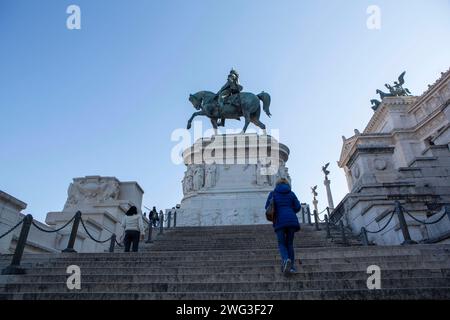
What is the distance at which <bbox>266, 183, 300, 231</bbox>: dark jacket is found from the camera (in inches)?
212

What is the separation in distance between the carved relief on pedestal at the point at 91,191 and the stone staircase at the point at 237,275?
7292 millimetres

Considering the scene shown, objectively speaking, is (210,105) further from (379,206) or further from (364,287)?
(364,287)

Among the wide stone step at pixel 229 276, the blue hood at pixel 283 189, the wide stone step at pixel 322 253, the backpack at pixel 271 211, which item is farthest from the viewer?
the wide stone step at pixel 322 253

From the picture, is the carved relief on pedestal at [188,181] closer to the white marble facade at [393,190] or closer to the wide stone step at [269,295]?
the white marble facade at [393,190]

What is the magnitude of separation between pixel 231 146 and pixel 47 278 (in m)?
13.0

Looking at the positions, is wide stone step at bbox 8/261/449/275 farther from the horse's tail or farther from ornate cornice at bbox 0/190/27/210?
the horse's tail

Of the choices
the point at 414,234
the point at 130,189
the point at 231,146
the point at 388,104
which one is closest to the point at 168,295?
the point at 414,234

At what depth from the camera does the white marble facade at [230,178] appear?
1567 cm

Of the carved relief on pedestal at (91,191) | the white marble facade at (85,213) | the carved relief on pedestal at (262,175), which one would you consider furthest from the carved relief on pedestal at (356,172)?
the carved relief on pedestal at (91,191)

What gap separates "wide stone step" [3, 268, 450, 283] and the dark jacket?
34.4 inches

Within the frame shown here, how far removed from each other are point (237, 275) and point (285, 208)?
148cm

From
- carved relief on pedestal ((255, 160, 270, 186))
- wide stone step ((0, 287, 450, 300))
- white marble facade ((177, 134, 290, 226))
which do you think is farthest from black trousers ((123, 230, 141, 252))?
carved relief on pedestal ((255, 160, 270, 186))

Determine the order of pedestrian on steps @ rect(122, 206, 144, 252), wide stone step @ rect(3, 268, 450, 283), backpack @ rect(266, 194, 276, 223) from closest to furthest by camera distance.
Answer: wide stone step @ rect(3, 268, 450, 283), backpack @ rect(266, 194, 276, 223), pedestrian on steps @ rect(122, 206, 144, 252)

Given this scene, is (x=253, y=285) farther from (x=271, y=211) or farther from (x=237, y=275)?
(x=271, y=211)
